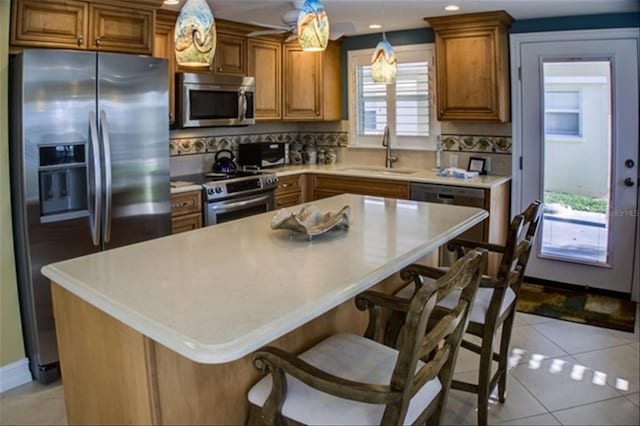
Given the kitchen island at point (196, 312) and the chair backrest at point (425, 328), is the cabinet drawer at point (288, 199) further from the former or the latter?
the chair backrest at point (425, 328)

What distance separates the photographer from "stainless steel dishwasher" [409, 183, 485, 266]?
13.3 feet

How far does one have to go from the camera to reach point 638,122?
398cm

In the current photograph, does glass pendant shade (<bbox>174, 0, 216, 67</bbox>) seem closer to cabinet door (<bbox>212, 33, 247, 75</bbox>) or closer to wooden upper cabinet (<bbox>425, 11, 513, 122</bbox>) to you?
cabinet door (<bbox>212, 33, 247, 75</bbox>)

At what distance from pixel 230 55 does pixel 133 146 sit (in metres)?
1.68

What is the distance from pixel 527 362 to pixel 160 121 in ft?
8.89

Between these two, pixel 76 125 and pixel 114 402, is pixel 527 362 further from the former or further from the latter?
pixel 76 125

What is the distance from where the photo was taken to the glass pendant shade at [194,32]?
6.28 ft

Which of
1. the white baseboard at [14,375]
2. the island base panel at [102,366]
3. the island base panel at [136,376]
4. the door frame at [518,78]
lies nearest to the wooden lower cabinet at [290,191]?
the door frame at [518,78]

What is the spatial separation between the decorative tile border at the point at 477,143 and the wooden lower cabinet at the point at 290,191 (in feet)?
4.60

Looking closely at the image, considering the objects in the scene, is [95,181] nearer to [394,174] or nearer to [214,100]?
[214,100]

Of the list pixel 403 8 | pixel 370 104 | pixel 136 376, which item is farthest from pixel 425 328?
pixel 370 104

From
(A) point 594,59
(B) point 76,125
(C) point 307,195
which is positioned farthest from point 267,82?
(A) point 594,59

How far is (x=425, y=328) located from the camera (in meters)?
1.28

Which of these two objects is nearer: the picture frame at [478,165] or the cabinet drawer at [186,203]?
the cabinet drawer at [186,203]
